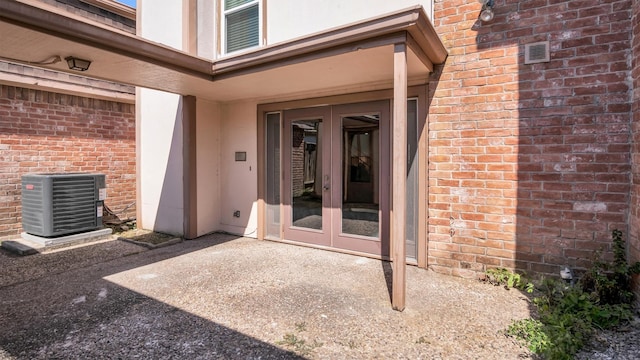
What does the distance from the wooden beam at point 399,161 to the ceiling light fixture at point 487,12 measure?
129 cm

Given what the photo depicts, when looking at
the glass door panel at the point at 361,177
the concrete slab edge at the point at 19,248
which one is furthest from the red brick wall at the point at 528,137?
the concrete slab edge at the point at 19,248

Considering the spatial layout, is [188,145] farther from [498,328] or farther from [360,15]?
[498,328]

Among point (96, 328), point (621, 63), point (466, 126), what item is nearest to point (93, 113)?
point (96, 328)

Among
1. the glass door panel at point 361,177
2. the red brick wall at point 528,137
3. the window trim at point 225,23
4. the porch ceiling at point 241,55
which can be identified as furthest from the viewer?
the window trim at point 225,23

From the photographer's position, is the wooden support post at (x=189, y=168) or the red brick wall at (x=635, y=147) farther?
the wooden support post at (x=189, y=168)

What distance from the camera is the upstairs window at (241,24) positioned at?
5.57 meters

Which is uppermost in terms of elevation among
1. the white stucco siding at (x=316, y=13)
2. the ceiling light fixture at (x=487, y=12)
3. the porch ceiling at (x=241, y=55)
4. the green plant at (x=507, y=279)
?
the white stucco siding at (x=316, y=13)

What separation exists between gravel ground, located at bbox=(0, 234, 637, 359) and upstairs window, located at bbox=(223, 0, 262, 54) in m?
3.64

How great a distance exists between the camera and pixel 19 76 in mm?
5371

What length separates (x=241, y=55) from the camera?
3998 millimetres

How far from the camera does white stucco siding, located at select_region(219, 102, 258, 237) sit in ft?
18.8

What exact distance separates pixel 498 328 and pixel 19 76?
7.48 m

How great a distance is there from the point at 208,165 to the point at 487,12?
15.6ft

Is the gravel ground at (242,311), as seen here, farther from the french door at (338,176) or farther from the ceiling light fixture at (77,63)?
the ceiling light fixture at (77,63)
